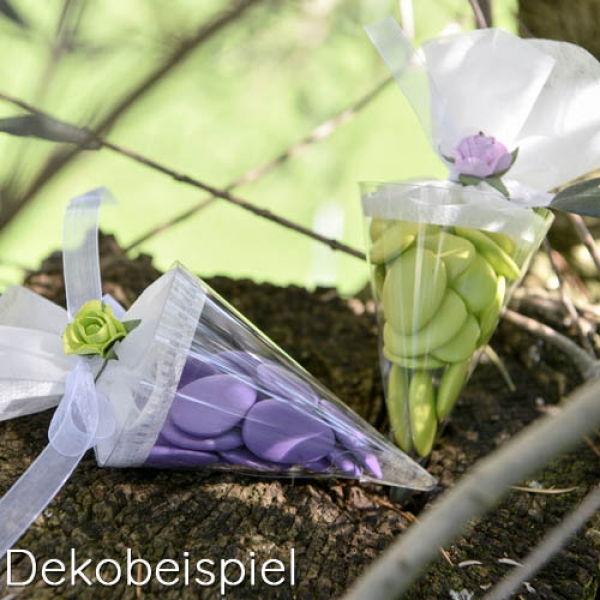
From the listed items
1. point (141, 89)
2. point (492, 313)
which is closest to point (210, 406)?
point (492, 313)

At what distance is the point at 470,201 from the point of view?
0.50m

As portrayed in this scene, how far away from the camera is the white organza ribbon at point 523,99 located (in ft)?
1.71

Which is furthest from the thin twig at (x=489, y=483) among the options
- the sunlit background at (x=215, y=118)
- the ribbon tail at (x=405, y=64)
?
the sunlit background at (x=215, y=118)

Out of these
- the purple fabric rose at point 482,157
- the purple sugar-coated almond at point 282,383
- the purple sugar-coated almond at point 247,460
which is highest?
the purple fabric rose at point 482,157

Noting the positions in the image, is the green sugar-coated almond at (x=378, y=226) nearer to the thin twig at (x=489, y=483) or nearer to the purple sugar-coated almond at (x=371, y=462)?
the purple sugar-coated almond at (x=371, y=462)

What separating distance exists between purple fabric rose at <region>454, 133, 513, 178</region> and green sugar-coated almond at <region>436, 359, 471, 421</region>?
0.14m

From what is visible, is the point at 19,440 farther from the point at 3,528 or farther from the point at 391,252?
the point at 391,252

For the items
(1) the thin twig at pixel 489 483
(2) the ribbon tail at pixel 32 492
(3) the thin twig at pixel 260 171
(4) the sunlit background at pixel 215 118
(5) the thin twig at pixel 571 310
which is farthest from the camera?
(4) the sunlit background at pixel 215 118

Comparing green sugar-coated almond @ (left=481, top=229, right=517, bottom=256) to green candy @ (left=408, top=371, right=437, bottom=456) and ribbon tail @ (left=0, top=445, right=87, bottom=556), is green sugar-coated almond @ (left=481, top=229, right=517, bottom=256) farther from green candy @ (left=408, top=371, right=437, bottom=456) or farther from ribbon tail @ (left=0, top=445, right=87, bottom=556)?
ribbon tail @ (left=0, top=445, right=87, bottom=556)

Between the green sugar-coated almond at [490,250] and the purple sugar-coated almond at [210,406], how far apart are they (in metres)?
0.19

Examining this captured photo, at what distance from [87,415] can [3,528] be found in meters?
0.08

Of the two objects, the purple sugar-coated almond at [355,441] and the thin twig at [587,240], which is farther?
the thin twig at [587,240]

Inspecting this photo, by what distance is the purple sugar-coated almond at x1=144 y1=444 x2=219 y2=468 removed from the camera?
469mm

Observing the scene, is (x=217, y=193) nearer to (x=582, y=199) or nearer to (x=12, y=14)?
(x=582, y=199)
